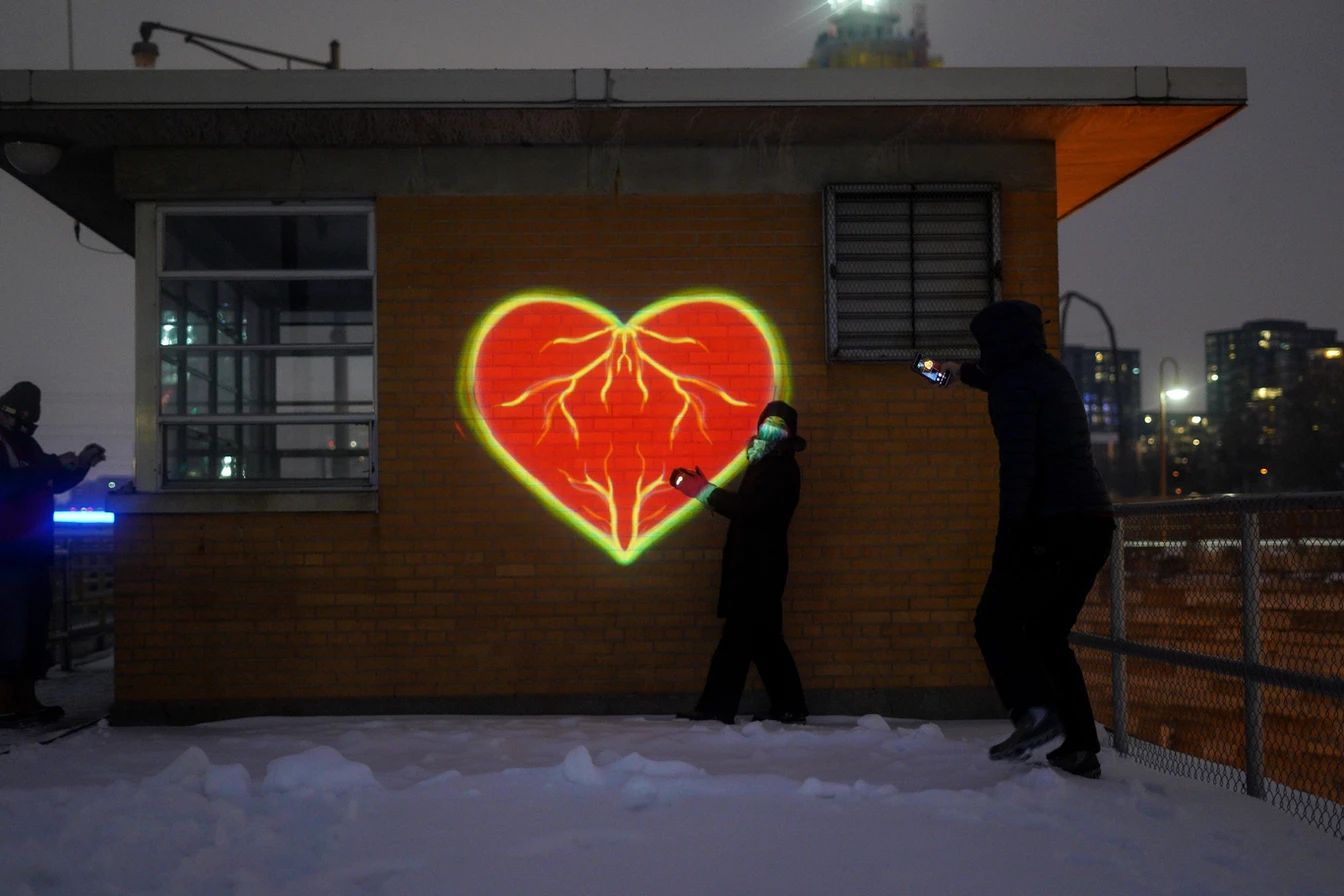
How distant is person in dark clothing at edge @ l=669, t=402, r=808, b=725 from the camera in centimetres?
628

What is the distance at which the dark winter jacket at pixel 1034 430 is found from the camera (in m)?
4.84

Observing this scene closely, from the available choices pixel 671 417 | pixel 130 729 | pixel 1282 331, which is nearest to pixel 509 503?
pixel 671 417

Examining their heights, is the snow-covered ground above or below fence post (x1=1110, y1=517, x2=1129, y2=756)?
below

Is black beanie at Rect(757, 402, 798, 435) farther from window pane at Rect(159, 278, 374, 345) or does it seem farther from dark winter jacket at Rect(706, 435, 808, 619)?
window pane at Rect(159, 278, 374, 345)

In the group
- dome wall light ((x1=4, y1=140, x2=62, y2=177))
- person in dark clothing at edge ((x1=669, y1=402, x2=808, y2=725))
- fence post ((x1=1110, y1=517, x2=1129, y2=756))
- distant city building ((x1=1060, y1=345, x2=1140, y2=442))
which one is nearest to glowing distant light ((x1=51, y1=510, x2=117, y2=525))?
dome wall light ((x1=4, y1=140, x2=62, y2=177))

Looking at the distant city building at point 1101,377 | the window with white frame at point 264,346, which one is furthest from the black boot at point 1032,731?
the distant city building at point 1101,377

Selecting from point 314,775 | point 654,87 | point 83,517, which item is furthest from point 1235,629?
point 83,517

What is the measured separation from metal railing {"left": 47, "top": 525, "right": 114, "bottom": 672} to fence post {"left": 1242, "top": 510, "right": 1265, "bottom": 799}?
787cm

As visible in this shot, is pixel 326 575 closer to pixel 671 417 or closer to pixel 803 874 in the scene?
pixel 671 417

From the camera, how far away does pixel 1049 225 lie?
7.19 meters

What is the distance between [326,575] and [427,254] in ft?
6.67

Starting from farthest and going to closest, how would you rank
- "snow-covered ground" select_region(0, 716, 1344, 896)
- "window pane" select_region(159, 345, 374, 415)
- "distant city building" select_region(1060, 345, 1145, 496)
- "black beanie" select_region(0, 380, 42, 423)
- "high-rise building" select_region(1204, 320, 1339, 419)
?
1. "high-rise building" select_region(1204, 320, 1339, 419)
2. "distant city building" select_region(1060, 345, 1145, 496)
3. "window pane" select_region(159, 345, 374, 415)
4. "black beanie" select_region(0, 380, 42, 423)
5. "snow-covered ground" select_region(0, 716, 1344, 896)

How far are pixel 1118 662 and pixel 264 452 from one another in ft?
22.8

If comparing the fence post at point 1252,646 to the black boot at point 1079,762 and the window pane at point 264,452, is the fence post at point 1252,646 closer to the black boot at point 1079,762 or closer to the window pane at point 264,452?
the black boot at point 1079,762
